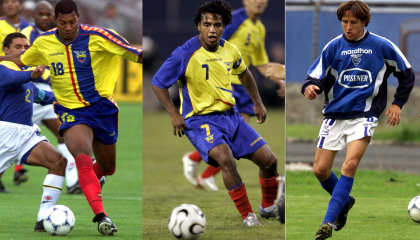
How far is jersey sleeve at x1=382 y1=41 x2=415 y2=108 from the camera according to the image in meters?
5.16

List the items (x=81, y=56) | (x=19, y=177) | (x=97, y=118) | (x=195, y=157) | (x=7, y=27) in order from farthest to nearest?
(x=7, y=27), (x=19, y=177), (x=195, y=157), (x=97, y=118), (x=81, y=56)

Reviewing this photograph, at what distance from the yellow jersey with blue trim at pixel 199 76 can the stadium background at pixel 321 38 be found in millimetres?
6671

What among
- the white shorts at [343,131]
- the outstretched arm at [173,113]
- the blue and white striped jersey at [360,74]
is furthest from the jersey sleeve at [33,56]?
the white shorts at [343,131]

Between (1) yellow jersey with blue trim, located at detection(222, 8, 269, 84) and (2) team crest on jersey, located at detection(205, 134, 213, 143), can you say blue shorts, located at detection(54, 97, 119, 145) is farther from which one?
(1) yellow jersey with blue trim, located at detection(222, 8, 269, 84)

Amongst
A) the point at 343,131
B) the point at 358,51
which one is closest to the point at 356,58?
the point at 358,51

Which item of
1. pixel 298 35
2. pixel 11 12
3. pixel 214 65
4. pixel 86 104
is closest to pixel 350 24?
pixel 214 65

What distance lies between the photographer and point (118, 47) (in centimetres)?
549

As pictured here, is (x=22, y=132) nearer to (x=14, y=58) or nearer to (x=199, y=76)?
(x=14, y=58)

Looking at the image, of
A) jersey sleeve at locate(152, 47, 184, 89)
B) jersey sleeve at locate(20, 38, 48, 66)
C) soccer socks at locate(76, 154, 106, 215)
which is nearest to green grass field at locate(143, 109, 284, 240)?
soccer socks at locate(76, 154, 106, 215)

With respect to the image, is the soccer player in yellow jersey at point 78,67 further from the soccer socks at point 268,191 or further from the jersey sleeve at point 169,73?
the soccer socks at point 268,191

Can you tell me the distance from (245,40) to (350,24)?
11.7ft

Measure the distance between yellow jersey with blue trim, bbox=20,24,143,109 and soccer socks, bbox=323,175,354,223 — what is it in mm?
2122

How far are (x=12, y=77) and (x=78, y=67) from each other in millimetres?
620

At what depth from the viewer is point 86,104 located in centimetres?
554
